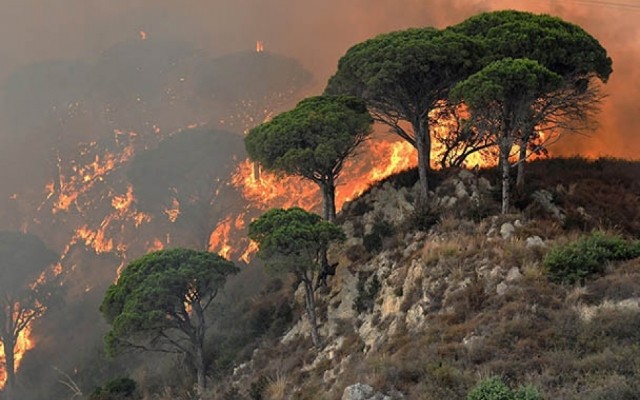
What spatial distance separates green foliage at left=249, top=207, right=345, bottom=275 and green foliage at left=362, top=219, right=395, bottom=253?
3232mm

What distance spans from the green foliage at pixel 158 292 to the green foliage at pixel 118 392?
511cm

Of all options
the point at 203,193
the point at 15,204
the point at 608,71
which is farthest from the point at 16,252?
the point at 608,71

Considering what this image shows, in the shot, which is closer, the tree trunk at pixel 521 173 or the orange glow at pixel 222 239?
the tree trunk at pixel 521 173

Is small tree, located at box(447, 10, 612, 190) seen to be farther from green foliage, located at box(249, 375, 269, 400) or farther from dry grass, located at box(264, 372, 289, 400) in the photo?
green foliage, located at box(249, 375, 269, 400)

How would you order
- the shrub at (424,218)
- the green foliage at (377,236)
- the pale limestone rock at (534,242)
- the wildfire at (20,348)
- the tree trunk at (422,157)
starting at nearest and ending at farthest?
the pale limestone rock at (534,242)
the shrub at (424,218)
the green foliage at (377,236)
the tree trunk at (422,157)
the wildfire at (20,348)

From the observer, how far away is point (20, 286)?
58.7 m

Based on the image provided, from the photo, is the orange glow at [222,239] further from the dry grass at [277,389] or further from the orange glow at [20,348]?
the dry grass at [277,389]

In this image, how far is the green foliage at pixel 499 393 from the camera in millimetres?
9836

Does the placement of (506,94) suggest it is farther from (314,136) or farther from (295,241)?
(295,241)

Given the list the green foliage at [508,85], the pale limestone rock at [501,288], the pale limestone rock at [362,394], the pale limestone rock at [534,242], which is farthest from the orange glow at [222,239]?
the pale limestone rock at [362,394]

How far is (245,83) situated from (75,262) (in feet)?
106

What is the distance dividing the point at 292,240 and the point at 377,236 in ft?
20.2

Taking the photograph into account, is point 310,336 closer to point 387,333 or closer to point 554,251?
point 387,333

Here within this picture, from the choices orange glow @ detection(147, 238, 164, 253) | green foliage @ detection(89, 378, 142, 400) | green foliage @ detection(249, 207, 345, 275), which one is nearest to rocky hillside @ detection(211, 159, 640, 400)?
green foliage @ detection(249, 207, 345, 275)
